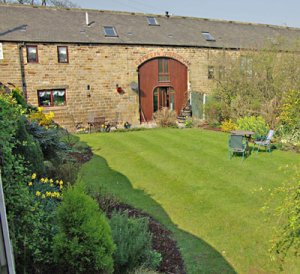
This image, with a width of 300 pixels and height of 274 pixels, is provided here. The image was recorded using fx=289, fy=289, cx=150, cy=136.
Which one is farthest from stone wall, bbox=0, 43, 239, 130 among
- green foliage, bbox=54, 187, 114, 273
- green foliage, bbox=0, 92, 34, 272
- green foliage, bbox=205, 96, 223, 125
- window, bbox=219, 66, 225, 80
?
green foliage, bbox=54, 187, 114, 273

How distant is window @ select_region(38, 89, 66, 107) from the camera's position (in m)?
19.0

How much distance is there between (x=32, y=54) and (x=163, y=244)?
17001 millimetres

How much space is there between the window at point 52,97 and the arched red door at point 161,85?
5.73 m

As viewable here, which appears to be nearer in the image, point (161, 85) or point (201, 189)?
point (201, 189)

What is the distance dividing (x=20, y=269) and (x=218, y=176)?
6386 millimetres

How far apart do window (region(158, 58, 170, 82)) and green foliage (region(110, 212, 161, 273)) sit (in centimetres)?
1888

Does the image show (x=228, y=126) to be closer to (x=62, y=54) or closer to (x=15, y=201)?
(x=62, y=54)

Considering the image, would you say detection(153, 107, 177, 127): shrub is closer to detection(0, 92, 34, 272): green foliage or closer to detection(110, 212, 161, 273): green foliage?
detection(110, 212, 161, 273): green foliage

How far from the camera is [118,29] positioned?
21.8m

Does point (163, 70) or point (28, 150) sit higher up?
point (163, 70)

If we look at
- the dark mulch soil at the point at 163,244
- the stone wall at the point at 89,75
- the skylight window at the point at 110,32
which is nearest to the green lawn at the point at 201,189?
the dark mulch soil at the point at 163,244

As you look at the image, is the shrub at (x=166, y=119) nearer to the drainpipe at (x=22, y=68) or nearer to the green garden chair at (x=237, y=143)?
the green garden chair at (x=237, y=143)

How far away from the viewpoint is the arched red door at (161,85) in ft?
72.2

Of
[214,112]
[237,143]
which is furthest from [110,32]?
[237,143]
